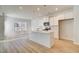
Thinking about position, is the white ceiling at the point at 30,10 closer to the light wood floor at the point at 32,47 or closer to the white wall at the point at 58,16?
the white wall at the point at 58,16

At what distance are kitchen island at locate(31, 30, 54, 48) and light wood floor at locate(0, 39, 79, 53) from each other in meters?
0.09

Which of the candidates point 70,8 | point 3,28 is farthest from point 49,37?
point 3,28

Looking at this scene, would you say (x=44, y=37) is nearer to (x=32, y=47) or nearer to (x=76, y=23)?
(x=32, y=47)

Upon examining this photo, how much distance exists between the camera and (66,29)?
2.63 m

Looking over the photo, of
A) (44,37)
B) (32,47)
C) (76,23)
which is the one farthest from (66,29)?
(32,47)

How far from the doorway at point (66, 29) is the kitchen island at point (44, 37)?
0.25 meters

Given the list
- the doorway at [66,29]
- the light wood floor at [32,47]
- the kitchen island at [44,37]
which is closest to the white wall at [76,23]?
the doorway at [66,29]

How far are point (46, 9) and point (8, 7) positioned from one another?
0.87 meters

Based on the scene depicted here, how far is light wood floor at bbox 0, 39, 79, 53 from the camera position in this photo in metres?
2.47

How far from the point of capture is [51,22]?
261cm

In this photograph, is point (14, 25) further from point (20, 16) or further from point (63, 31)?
point (63, 31)

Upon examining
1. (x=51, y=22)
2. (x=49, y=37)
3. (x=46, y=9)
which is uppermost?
(x=46, y=9)


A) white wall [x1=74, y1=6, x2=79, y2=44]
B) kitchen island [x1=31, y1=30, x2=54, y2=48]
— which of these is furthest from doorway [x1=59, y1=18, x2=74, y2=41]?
kitchen island [x1=31, y1=30, x2=54, y2=48]

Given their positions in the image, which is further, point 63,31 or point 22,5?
point 63,31
